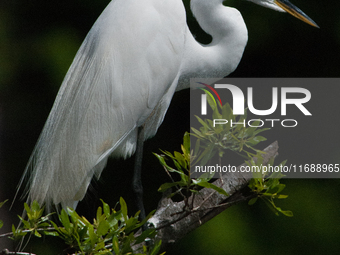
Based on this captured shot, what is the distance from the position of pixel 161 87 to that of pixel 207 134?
25 centimetres

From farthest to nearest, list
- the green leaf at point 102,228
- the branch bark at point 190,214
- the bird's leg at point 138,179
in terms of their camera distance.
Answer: the bird's leg at point 138,179 < the branch bark at point 190,214 < the green leaf at point 102,228

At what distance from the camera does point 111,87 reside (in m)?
1.15

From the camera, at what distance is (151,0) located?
1215 millimetres

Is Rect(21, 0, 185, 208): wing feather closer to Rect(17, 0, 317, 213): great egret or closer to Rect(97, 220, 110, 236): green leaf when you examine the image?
Rect(17, 0, 317, 213): great egret

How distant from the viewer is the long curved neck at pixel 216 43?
1.24 m

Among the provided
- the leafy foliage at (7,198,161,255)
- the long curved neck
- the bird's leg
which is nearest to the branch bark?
the bird's leg

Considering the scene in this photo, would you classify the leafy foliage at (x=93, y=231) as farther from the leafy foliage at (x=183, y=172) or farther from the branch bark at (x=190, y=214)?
the branch bark at (x=190, y=214)

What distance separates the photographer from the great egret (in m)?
1.14

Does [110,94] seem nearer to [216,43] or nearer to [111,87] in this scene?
[111,87]

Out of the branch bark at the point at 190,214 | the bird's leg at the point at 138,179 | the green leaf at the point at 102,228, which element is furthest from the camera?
the bird's leg at the point at 138,179

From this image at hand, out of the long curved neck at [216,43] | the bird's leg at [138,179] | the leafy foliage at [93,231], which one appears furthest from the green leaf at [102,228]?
the long curved neck at [216,43]

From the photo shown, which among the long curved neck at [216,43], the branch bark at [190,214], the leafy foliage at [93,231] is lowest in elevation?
the branch bark at [190,214]

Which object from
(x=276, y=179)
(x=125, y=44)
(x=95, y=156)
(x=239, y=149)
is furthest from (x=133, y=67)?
(x=276, y=179)

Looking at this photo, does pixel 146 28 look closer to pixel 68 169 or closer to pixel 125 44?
pixel 125 44
